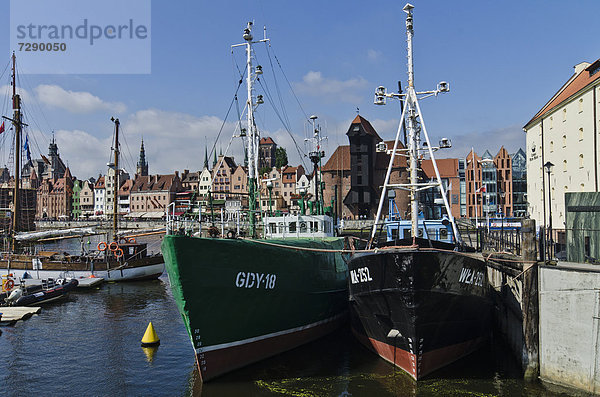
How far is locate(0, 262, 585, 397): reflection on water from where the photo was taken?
44.8ft

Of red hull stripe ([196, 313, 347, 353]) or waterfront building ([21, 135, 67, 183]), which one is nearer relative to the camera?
red hull stripe ([196, 313, 347, 353])

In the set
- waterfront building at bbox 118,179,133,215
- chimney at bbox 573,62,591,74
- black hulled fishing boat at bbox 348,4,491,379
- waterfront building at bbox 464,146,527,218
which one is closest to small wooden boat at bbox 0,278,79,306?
black hulled fishing boat at bbox 348,4,491,379

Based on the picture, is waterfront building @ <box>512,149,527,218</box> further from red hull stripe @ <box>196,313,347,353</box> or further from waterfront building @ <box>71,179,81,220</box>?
waterfront building @ <box>71,179,81,220</box>

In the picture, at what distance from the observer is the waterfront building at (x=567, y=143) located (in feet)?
98.5

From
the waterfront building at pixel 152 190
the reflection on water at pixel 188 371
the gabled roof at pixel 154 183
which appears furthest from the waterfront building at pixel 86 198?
the reflection on water at pixel 188 371

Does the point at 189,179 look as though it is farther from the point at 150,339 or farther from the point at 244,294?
the point at 244,294

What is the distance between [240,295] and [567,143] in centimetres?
2980

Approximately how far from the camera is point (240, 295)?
1449 cm

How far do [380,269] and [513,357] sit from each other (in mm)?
6644

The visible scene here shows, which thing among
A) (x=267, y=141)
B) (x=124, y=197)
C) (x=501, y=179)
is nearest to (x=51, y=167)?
(x=124, y=197)

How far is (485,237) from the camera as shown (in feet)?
85.5

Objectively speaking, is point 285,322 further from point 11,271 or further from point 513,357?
point 11,271

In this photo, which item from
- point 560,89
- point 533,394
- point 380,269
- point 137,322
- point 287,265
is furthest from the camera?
point 560,89

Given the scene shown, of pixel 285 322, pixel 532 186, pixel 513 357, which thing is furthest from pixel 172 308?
pixel 532 186
